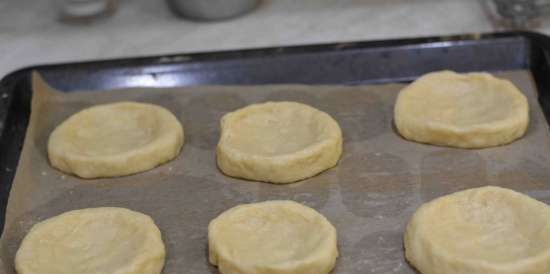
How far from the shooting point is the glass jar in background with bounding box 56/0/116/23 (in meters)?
2.12

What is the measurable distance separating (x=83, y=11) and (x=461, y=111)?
3.41 ft

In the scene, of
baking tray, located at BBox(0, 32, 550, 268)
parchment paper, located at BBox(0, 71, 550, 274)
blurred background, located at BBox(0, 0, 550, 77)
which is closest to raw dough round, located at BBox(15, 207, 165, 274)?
parchment paper, located at BBox(0, 71, 550, 274)

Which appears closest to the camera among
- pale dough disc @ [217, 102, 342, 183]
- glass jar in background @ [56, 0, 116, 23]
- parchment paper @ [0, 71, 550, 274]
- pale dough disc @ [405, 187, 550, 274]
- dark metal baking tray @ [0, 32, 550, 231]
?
pale dough disc @ [405, 187, 550, 274]

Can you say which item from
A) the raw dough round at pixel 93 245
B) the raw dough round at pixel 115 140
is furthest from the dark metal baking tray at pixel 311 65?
the raw dough round at pixel 93 245

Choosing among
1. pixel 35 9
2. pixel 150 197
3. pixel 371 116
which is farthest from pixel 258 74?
pixel 35 9

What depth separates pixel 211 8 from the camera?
2.03 m

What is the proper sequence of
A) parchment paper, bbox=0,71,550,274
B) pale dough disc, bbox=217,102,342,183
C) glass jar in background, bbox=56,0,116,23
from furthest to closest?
glass jar in background, bbox=56,0,116,23 < pale dough disc, bbox=217,102,342,183 < parchment paper, bbox=0,71,550,274

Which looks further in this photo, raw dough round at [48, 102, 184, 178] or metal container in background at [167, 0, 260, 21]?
metal container in background at [167, 0, 260, 21]

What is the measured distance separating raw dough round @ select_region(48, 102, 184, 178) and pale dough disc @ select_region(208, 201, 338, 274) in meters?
0.23

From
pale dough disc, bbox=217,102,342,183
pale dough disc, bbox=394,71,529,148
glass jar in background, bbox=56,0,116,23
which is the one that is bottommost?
glass jar in background, bbox=56,0,116,23

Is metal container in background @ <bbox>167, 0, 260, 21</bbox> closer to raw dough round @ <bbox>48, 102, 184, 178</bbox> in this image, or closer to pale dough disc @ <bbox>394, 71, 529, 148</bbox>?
raw dough round @ <bbox>48, 102, 184, 178</bbox>

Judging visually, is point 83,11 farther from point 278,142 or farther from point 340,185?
point 340,185

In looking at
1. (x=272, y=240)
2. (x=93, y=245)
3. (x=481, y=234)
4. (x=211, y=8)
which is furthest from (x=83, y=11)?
(x=481, y=234)

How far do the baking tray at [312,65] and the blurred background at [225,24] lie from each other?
0.24 meters
